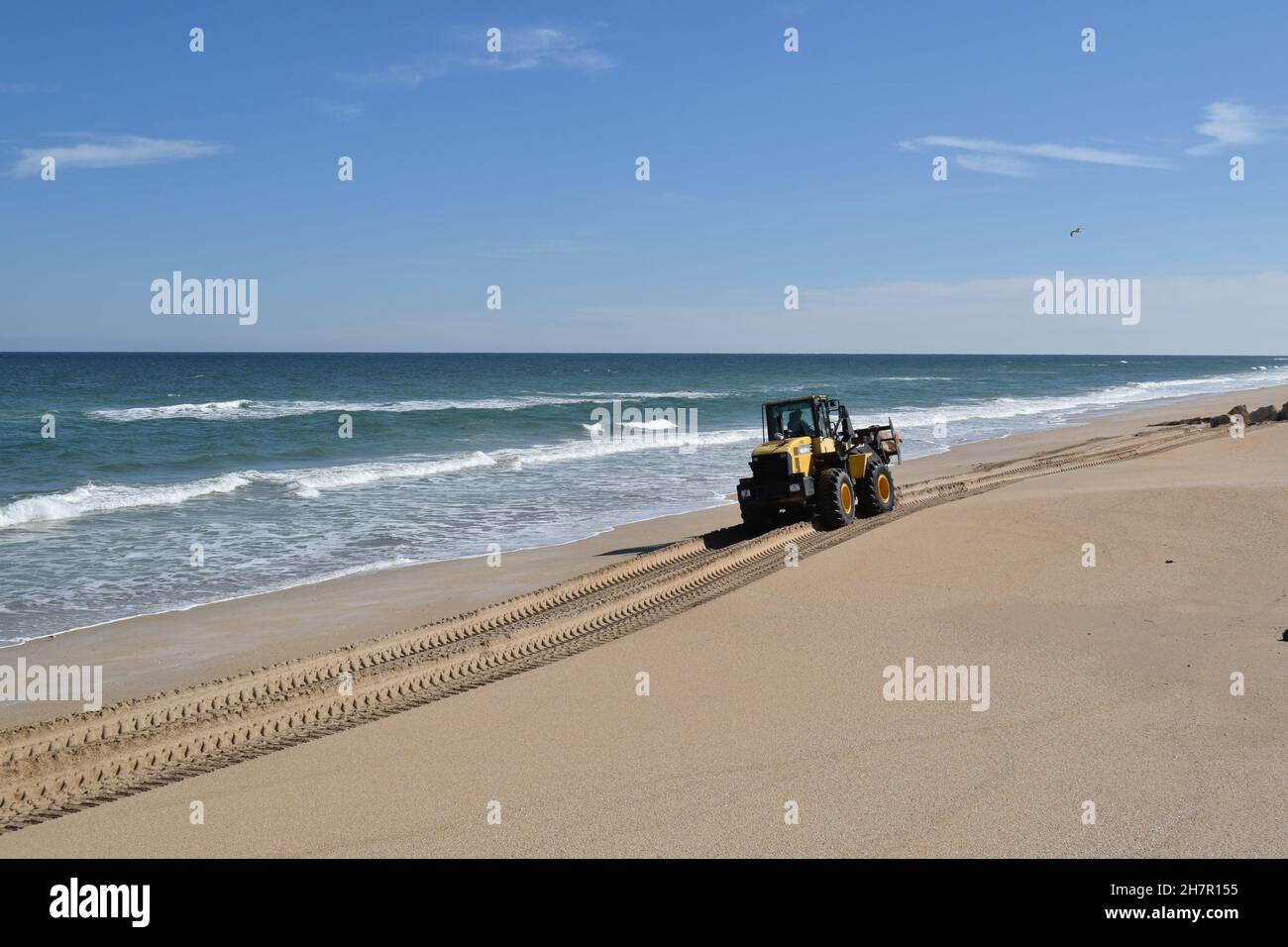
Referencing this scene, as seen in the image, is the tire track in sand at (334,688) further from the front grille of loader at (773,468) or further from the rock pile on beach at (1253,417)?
the rock pile on beach at (1253,417)

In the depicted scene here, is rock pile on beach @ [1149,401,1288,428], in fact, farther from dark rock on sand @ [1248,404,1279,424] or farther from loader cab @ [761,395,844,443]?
loader cab @ [761,395,844,443]

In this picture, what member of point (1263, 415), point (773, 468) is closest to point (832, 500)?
point (773, 468)

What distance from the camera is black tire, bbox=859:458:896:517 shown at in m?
16.1

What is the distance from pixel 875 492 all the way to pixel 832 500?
135 centimetres

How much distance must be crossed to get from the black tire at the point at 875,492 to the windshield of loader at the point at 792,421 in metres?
1.19

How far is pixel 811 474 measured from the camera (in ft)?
50.8

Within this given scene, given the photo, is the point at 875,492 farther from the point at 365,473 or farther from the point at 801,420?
the point at 365,473

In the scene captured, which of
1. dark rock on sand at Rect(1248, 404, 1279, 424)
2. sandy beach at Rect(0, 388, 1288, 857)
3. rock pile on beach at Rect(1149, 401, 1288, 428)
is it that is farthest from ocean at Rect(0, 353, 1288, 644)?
dark rock on sand at Rect(1248, 404, 1279, 424)

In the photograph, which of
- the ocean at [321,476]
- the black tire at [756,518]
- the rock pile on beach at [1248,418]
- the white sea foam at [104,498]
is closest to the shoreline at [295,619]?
the ocean at [321,476]

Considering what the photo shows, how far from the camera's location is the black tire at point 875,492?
52.8 feet
